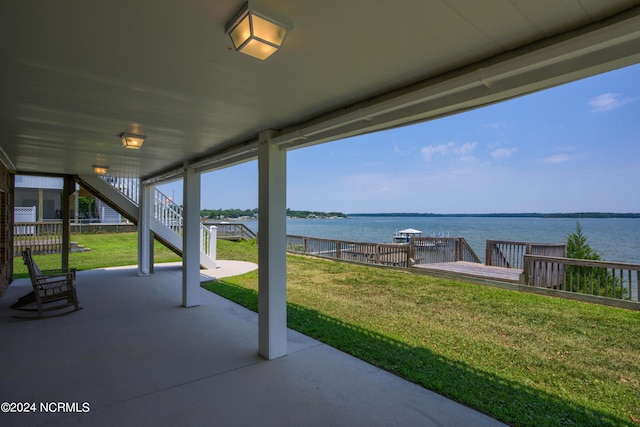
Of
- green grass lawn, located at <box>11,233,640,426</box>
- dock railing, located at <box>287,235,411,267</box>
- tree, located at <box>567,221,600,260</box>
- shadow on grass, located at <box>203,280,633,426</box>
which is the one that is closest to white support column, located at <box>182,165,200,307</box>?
green grass lawn, located at <box>11,233,640,426</box>

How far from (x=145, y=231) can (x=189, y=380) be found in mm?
6433

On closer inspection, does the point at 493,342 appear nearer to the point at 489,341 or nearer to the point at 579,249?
the point at 489,341

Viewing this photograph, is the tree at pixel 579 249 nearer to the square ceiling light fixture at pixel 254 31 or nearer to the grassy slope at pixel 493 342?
the grassy slope at pixel 493 342

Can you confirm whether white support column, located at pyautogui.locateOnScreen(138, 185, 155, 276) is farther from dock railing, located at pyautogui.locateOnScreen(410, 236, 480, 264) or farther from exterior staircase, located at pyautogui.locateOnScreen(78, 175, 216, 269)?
dock railing, located at pyautogui.locateOnScreen(410, 236, 480, 264)

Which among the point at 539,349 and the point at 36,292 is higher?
the point at 36,292

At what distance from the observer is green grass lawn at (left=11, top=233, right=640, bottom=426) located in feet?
8.81

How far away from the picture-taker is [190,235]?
18.6 ft

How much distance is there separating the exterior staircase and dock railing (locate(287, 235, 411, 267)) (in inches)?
164

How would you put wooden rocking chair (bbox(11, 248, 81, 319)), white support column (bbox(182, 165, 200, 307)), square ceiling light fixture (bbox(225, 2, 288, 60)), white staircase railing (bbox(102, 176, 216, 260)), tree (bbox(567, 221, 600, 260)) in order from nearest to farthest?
square ceiling light fixture (bbox(225, 2, 288, 60)) < wooden rocking chair (bbox(11, 248, 81, 319)) < white support column (bbox(182, 165, 200, 307)) < tree (bbox(567, 221, 600, 260)) < white staircase railing (bbox(102, 176, 216, 260))

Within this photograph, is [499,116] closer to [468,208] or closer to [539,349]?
[468,208]

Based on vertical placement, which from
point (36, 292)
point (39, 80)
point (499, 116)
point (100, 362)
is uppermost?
point (499, 116)

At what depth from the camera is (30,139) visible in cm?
412

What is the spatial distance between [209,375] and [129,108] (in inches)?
103

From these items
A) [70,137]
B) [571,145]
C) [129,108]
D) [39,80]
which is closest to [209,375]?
[129,108]
